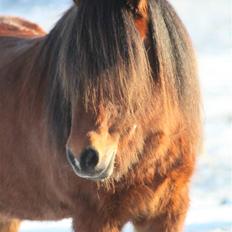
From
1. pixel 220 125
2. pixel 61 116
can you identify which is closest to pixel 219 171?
pixel 220 125

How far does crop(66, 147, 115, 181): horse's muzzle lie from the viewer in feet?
7.13

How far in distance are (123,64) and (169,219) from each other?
3.25 ft

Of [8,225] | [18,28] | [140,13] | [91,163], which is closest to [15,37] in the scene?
[18,28]

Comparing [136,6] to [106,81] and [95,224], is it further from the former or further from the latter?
[95,224]

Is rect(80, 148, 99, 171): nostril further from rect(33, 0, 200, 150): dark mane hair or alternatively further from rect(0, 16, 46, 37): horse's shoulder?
rect(0, 16, 46, 37): horse's shoulder

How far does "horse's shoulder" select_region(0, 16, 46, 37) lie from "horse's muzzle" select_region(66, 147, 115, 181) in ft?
6.35

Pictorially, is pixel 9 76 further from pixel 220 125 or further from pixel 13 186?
pixel 220 125

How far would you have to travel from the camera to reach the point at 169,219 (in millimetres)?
2984

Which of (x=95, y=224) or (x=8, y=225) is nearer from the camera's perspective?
(x=95, y=224)

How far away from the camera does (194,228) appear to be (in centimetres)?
459

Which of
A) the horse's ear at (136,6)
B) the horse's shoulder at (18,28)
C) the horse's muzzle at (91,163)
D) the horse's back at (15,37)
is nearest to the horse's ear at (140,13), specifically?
the horse's ear at (136,6)

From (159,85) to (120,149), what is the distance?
12.6 inches

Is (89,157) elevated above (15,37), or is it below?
below

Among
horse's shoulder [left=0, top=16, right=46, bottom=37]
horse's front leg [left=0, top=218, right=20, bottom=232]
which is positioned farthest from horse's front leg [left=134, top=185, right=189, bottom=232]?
horse's shoulder [left=0, top=16, right=46, bottom=37]
